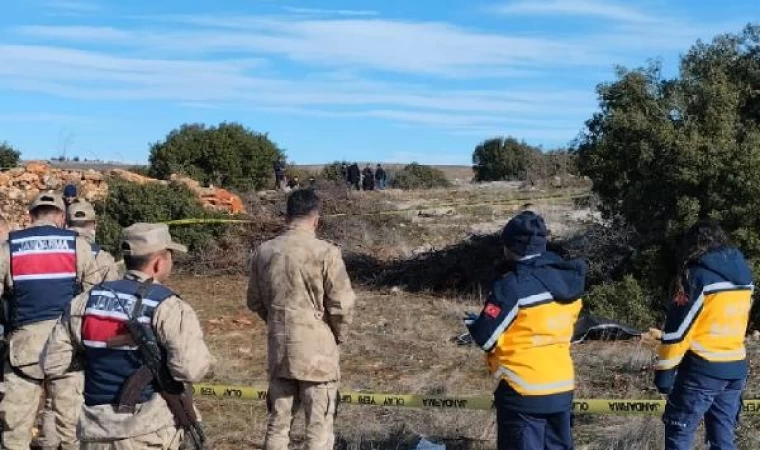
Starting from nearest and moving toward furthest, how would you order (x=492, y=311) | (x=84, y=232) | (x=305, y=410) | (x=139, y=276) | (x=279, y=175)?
1. (x=139, y=276)
2. (x=492, y=311)
3. (x=305, y=410)
4. (x=84, y=232)
5. (x=279, y=175)

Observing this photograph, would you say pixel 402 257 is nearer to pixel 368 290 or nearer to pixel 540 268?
pixel 368 290

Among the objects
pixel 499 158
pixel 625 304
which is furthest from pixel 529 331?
pixel 499 158

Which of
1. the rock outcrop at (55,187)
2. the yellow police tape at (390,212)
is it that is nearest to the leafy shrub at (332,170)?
the yellow police tape at (390,212)

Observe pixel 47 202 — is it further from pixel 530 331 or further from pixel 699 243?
pixel 699 243

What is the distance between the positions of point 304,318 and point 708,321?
2.37 meters

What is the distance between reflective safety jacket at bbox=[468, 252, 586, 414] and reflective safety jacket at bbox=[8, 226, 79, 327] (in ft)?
9.18

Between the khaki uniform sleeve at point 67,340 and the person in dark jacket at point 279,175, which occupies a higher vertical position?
the person in dark jacket at point 279,175

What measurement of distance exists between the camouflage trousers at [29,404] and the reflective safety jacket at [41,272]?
406 mm

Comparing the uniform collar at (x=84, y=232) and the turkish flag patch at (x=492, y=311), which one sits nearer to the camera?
the turkish flag patch at (x=492, y=311)

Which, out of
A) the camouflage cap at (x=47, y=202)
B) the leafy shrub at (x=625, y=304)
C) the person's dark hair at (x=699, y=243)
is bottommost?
the leafy shrub at (x=625, y=304)

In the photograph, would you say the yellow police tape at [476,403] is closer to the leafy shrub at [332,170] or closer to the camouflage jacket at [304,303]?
the camouflage jacket at [304,303]

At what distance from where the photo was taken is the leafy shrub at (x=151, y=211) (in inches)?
666

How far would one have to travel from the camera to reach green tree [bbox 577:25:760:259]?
11.9 m

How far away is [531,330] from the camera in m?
4.52
